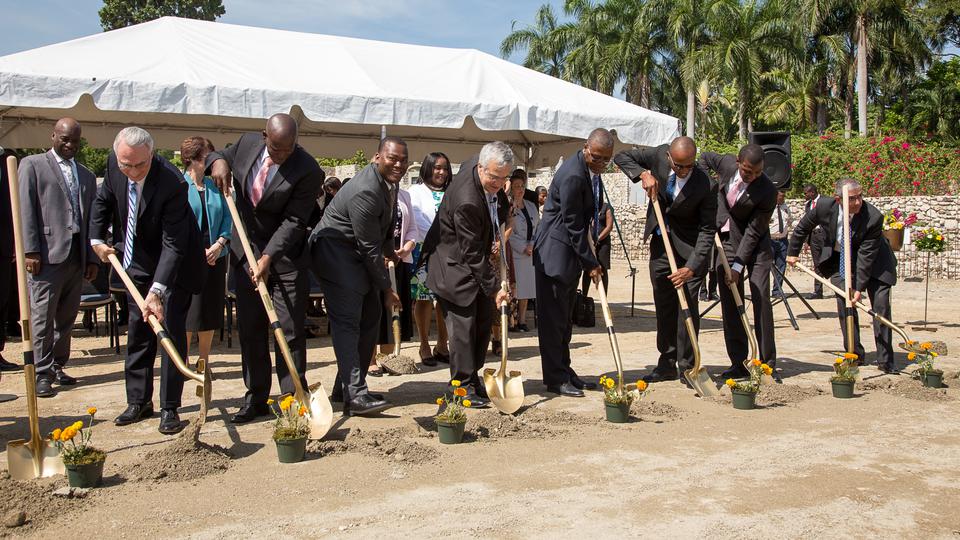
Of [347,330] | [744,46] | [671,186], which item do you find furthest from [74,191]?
[744,46]

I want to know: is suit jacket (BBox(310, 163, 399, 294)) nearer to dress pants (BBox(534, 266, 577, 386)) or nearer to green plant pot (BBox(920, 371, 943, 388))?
dress pants (BBox(534, 266, 577, 386))

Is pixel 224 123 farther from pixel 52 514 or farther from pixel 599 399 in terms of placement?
pixel 52 514

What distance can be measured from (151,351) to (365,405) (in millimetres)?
1420

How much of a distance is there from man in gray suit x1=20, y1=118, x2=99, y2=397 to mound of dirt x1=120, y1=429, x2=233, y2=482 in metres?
2.47

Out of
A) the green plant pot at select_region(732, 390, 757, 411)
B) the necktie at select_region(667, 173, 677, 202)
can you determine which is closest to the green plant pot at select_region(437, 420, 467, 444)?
the green plant pot at select_region(732, 390, 757, 411)

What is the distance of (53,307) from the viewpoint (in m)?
6.93

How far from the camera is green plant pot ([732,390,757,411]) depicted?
6180 mm

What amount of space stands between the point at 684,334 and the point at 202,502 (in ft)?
14.4

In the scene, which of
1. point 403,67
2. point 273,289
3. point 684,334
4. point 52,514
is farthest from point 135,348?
point 403,67

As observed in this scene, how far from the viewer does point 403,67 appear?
418 inches

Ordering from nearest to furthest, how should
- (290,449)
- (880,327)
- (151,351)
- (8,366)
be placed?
(290,449) → (151,351) → (880,327) → (8,366)

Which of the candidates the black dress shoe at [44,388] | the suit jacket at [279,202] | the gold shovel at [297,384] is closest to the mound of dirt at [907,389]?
the gold shovel at [297,384]

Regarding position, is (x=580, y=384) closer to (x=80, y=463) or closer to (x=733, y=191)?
(x=733, y=191)

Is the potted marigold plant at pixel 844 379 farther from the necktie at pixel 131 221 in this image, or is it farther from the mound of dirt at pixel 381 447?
the necktie at pixel 131 221
